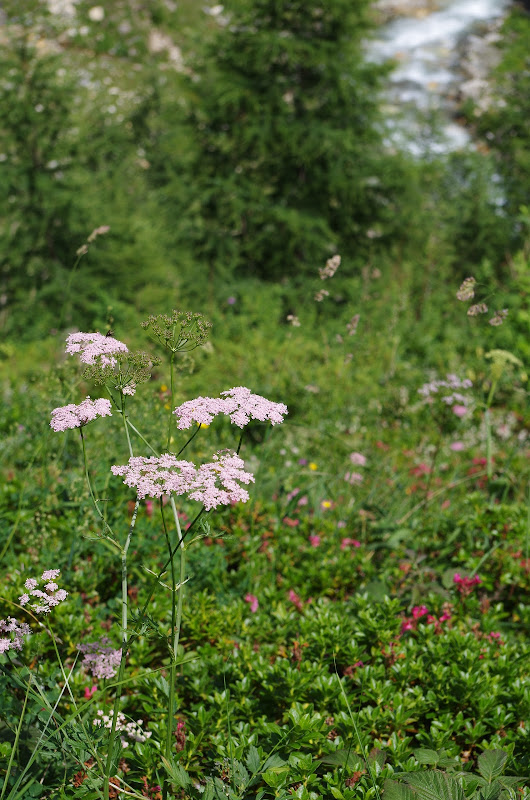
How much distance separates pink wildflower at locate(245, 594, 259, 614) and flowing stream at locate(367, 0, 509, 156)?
1549 cm

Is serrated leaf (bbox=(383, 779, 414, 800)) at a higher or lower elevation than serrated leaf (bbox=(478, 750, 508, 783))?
higher

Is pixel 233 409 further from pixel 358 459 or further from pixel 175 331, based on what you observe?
pixel 358 459

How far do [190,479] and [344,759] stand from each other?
97 cm

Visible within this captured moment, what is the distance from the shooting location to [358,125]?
9.09m

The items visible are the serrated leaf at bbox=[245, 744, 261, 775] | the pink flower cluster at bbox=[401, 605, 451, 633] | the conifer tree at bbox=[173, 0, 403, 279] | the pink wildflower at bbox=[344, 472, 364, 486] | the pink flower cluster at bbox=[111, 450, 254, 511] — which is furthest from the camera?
the conifer tree at bbox=[173, 0, 403, 279]

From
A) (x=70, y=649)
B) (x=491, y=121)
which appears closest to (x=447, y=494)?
(x=70, y=649)

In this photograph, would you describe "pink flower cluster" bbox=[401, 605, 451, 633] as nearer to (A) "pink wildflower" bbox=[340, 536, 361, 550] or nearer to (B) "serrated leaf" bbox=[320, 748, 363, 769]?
(A) "pink wildflower" bbox=[340, 536, 361, 550]

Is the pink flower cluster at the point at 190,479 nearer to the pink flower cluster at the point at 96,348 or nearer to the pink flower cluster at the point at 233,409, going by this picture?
the pink flower cluster at the point at 233,409

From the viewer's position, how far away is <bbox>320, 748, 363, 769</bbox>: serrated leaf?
1743mm

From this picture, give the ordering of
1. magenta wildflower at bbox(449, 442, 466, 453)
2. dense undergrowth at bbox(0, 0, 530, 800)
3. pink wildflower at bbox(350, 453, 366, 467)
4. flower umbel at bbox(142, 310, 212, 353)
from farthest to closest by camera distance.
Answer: magenta wildflower at bbox(449, 442, 466, 453)
pink wildflower at bbox(350, 453, 366, 467)
dense undergrowth at bbox(0, 0, 530, 800)
flower umbel at bbox(142, 310, 212, 353)

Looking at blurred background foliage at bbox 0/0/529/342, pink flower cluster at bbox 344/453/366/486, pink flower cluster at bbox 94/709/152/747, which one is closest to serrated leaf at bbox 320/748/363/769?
pink flower cluster at bbox 94/709/152/747

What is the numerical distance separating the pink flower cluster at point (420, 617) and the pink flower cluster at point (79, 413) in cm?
168

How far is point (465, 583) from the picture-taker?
2842 millimetres

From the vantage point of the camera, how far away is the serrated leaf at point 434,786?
156 cm
